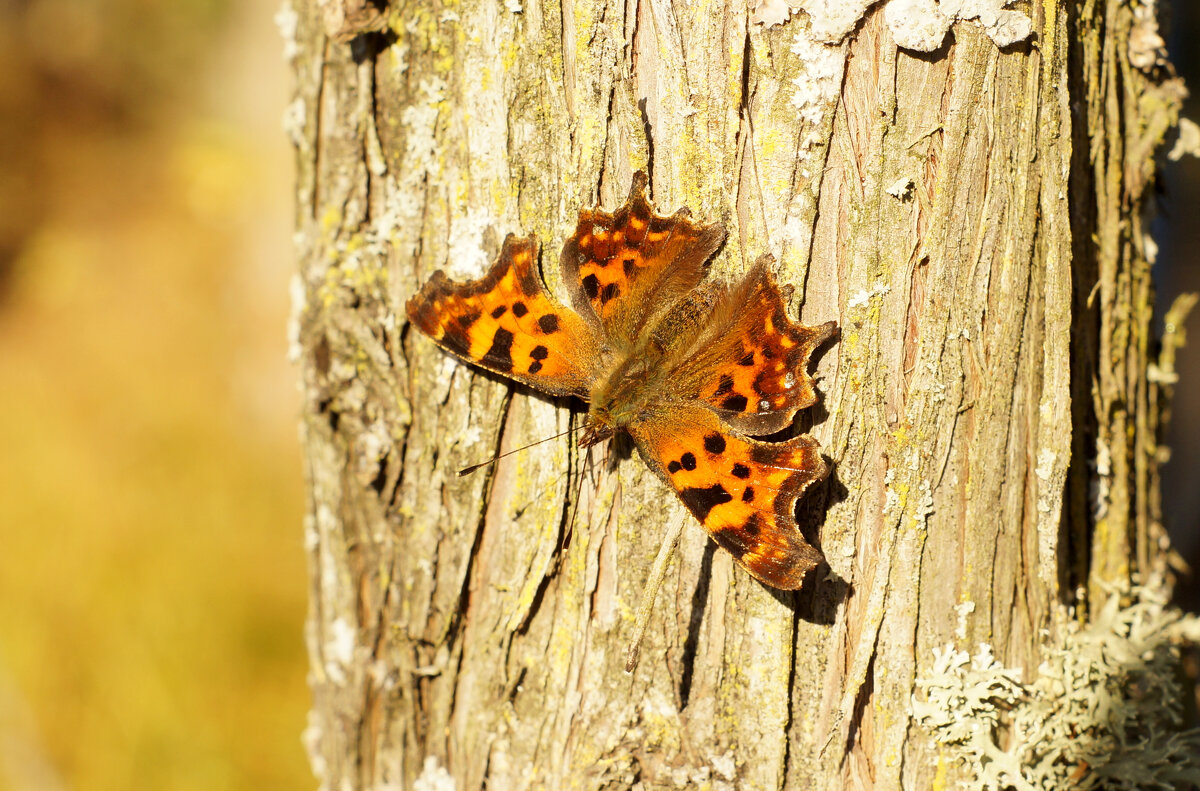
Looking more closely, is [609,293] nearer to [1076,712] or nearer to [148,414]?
[1076,712]

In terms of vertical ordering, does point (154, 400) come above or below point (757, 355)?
above

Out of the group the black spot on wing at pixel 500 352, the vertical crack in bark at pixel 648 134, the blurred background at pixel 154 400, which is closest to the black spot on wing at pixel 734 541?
the black spot on wing at pixel 500 352

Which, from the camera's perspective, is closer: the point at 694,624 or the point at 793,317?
the point at 793,317

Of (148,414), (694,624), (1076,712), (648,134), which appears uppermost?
(148,414)

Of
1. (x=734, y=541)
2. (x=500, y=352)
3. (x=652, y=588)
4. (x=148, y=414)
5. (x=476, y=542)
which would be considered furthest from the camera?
(x=148, y=414)

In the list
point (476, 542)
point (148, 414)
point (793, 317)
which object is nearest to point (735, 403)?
point (793, 317)

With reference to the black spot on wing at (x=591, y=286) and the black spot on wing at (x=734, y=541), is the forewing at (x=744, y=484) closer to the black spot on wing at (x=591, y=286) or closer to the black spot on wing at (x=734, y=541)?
the black spot on wing at (x=734, y=541)

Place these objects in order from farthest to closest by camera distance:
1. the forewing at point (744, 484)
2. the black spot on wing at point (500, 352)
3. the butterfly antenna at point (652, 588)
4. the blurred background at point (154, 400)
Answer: the blurred background at point (154, 400), the black spot on wing at point (500, 352), the butterfly antenna at point (652, 588), the forewing at point (744, 484)

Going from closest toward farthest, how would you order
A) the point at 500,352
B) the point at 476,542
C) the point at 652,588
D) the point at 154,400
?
1. the point at 652,588
2. the point at 500,352
3. the point at 476,542
4. the point at 154,400
